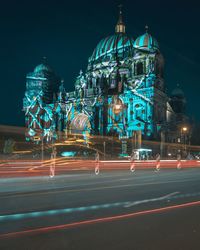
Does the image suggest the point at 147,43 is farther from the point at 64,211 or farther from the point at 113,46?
the point at 64,211

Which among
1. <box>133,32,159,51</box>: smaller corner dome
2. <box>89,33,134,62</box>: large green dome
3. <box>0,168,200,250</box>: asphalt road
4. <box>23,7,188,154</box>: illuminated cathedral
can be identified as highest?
<box>89,33,134,62</box>: large green dome

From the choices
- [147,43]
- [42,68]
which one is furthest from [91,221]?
[42,68]

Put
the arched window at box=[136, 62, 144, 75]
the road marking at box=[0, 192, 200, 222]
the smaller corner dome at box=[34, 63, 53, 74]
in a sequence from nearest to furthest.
Answer: the road marking at box=[0, 192, 200, 222] → the arched window at box=[136, 62, 144, 75] → the smaller corner dome at box=[34, 63, 53, 74]

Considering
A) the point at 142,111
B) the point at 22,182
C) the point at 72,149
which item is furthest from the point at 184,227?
the point at 142,111

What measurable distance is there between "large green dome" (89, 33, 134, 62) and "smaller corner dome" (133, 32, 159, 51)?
30.4ft

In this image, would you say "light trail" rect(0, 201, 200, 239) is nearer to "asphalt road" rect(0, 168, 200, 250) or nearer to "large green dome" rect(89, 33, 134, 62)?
"asphalt road" rect(0, 168, 200, 250)

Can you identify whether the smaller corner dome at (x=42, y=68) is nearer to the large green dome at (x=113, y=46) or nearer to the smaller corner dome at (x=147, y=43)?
the large green dome at (x=113, y=46)

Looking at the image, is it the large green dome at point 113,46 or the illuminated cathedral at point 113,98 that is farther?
the large green dome at point 113,46

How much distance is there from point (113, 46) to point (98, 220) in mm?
90434

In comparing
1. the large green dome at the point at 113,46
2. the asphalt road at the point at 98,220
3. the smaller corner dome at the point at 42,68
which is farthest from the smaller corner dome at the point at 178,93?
the asphalt road at the point at 98,220

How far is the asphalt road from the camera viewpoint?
5.66 m

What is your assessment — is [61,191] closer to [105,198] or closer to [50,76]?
[105,198]

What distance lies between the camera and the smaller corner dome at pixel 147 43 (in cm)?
7903

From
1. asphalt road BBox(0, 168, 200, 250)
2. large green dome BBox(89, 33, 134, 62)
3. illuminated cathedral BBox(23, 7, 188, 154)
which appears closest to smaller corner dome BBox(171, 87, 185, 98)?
illuminated cathedral BBox(23, 7, 188, 154)
